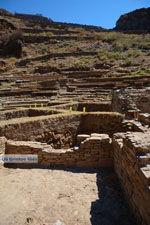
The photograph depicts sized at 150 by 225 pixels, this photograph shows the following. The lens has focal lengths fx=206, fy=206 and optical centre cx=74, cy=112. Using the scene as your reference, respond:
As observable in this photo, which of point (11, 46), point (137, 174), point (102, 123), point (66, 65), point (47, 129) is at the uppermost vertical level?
point (11, 46)

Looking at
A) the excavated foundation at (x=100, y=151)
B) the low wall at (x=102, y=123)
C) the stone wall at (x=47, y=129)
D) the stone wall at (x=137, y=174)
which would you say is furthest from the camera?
the low wall at (x=102, y=123)

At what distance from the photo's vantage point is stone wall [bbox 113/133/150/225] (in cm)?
316

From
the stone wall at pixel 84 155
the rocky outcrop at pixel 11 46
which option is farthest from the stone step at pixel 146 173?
the rocky outcrop at pixel 11 46

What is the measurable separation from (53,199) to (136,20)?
5882 cm

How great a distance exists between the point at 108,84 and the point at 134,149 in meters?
13.8

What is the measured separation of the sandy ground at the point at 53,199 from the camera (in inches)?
148

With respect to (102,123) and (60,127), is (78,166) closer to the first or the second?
(60,127)

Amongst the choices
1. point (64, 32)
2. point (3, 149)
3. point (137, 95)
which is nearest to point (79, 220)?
point (3, 149)

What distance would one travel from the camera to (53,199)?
4.30 m

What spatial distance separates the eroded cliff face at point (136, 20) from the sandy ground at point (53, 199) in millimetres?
54966

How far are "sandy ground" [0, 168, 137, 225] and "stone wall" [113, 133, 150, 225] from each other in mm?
433

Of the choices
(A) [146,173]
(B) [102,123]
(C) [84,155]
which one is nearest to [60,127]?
(B) [102,123]

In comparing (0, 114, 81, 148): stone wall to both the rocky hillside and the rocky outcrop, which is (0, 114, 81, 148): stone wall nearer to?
the rocky hillside

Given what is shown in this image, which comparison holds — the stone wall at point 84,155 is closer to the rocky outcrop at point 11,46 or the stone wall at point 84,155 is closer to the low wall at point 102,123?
the low wall at point 102,123
